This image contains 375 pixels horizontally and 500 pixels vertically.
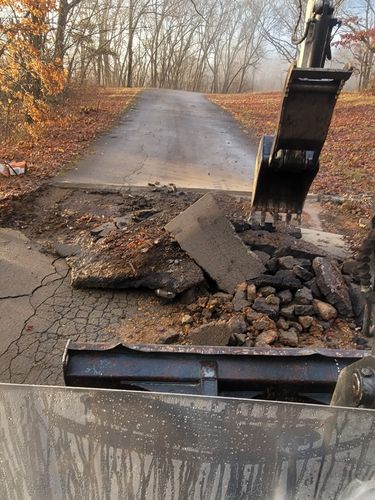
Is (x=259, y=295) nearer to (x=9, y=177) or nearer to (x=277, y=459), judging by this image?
(x=277, y=459)

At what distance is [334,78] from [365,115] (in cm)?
1487

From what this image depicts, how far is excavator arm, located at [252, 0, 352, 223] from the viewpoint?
3.95 meters

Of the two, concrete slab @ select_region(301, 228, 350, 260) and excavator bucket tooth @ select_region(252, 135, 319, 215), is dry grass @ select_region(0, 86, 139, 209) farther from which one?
concrete slab @ select_region(301, 228, 350, 260)

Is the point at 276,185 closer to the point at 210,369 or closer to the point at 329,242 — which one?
the point at 329,242

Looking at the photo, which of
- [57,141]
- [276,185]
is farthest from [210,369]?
[57,141]

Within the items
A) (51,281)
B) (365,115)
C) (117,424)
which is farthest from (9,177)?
(365,115)

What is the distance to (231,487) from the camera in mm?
1382

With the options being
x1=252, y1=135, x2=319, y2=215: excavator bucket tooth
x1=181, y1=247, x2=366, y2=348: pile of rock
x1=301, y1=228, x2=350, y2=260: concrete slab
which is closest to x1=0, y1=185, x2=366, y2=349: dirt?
x1=181, y1=247, x2=366, y2=348: pile of rock

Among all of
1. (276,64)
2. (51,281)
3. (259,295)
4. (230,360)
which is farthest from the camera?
(276,64)

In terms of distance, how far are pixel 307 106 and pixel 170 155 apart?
23.1 ft

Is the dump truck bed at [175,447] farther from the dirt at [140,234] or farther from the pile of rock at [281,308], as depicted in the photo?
the dirt at [140,234]

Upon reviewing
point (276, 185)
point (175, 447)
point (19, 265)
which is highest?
point (276, 185)

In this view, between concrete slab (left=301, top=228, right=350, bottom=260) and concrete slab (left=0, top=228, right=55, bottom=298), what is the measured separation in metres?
3.63

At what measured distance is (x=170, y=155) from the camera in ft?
35.8
